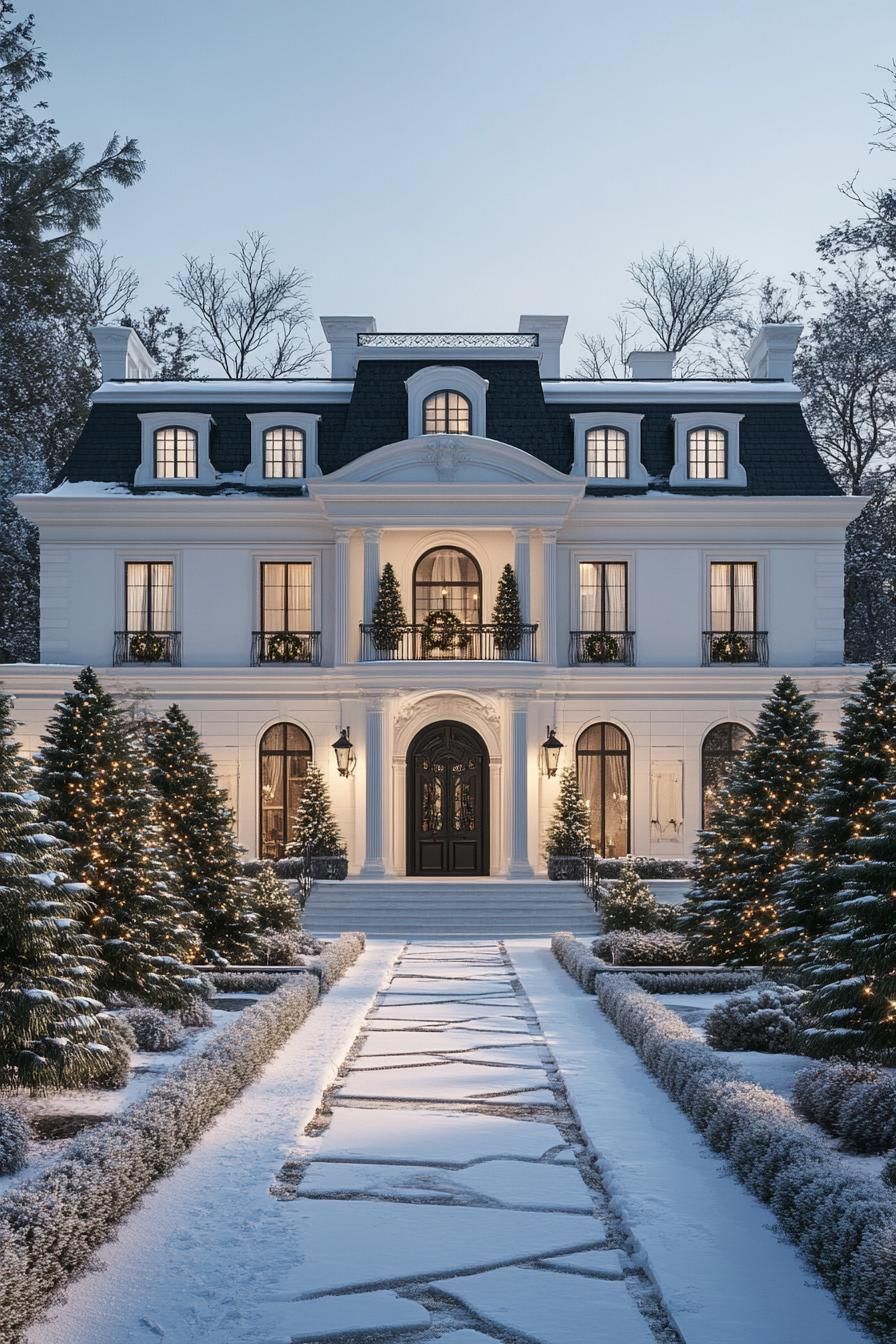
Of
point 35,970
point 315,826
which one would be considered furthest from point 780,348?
point 35,970

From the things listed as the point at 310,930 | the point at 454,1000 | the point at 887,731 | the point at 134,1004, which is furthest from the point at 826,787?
the point at 310,930

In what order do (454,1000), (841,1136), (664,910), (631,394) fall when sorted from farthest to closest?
(631,394), (664,910), (454,1000), (841,1136)

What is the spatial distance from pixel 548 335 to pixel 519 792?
11136 mm

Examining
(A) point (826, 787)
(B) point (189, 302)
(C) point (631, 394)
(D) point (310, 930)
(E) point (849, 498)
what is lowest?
(D) point (310, 930)

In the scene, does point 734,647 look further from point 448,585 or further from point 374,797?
point 374,797

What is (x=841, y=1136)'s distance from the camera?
906 centimetres

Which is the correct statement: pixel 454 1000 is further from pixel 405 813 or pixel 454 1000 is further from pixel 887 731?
pixel 405 813

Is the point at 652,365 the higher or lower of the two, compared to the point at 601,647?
higher

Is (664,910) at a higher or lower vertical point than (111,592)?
lower

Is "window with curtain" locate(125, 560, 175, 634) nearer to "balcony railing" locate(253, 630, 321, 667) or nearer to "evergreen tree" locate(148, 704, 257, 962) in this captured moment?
"balcony railing" locate(253, 630, 321, 667)

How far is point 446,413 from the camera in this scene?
97.5 ft

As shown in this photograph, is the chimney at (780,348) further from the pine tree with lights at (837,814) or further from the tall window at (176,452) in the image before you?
the pine tree with lights at (837,814)

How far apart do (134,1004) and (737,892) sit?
7259 millimetres

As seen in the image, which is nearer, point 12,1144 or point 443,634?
point 12,1144
